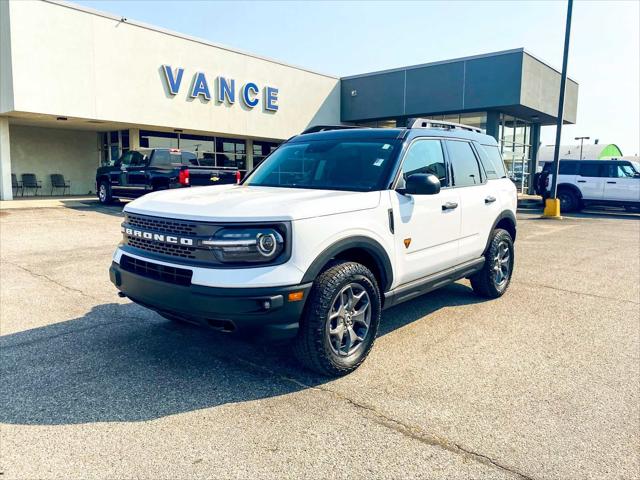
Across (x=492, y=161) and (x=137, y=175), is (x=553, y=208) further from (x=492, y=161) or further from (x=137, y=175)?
(x=137, y=175)

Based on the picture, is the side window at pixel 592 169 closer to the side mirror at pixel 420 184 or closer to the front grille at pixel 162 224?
the side mirror at pixel 420 184

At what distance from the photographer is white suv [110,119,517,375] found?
3.21 meters

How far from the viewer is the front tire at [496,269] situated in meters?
5.82

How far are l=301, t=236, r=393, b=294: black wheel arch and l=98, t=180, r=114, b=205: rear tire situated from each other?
50.8 feet

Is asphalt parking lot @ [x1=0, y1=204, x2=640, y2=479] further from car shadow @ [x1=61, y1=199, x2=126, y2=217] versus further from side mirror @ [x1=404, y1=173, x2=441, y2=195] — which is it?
car shadow @ [x1=61, y1=199, x2=126, y2=217]

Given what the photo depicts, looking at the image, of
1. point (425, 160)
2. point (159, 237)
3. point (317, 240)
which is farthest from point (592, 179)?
point (159, 237)

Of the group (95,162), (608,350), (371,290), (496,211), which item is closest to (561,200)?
(496,211)

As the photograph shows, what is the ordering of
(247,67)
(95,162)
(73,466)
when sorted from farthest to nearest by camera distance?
1. (95,162)
2. (247,67)
3. (73,466)

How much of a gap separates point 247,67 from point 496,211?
20.2 meters

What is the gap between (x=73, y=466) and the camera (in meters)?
2.56

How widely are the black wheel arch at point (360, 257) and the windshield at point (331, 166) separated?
571 millimetres

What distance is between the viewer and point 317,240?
340 cm

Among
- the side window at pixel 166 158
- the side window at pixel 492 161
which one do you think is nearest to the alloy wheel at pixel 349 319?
the side window at pixel 492 161

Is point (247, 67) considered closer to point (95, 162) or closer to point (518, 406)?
point (95, 162)
